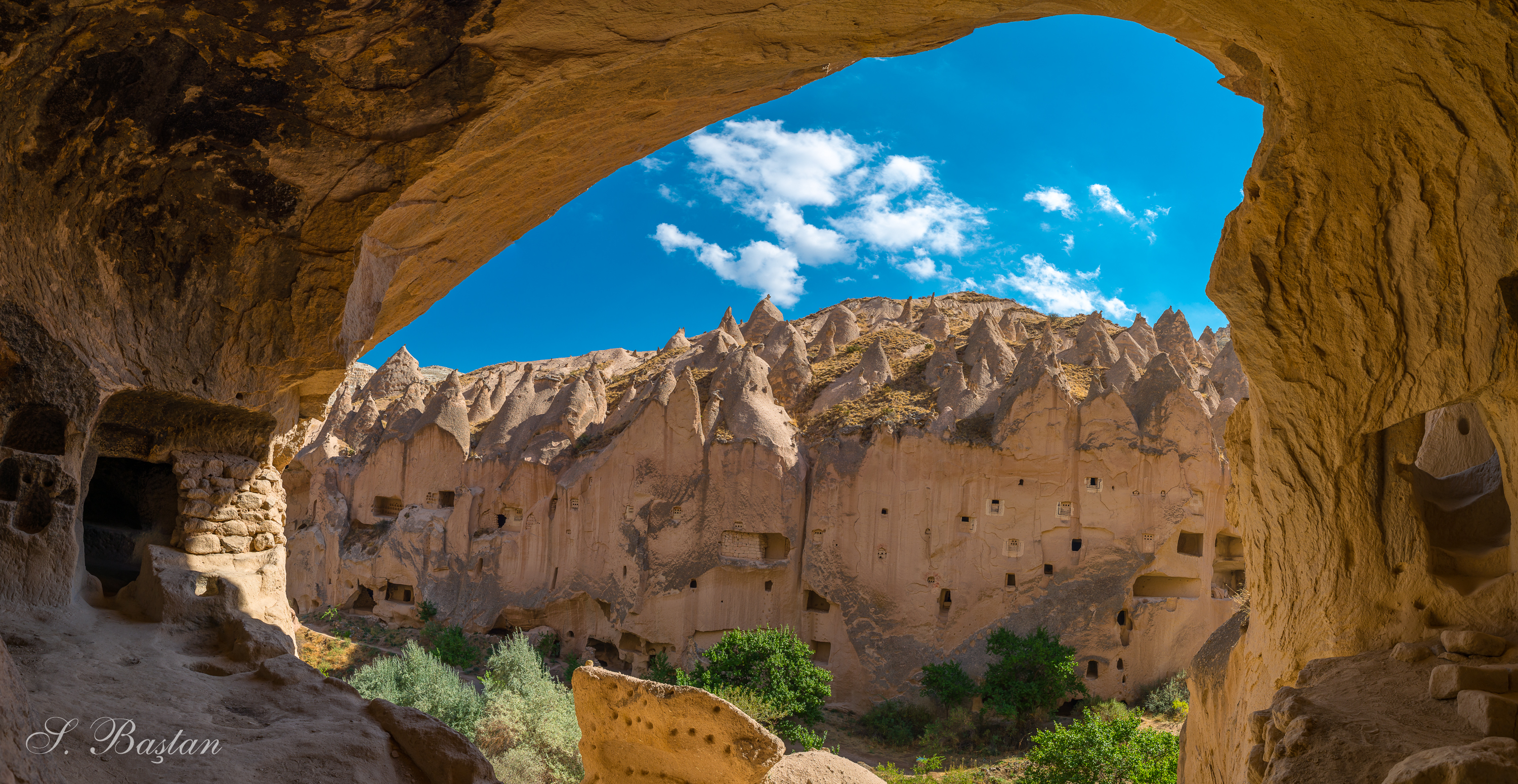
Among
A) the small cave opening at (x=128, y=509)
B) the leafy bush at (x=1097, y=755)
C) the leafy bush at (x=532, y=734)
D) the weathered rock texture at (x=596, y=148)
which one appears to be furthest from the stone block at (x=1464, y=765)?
the leafy bush at (x=532, y=734)

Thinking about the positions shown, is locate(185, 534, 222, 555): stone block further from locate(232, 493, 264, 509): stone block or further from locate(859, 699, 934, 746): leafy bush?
locate(859, 699, 934, 746): leafy bush

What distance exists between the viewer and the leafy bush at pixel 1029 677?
773 inches

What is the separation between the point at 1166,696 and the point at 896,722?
6.37 metres

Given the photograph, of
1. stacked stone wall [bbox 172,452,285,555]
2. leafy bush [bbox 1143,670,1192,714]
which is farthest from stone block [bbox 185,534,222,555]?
leafy bush [bbox 1143,670,1192,714]

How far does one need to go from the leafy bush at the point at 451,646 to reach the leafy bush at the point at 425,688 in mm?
2697

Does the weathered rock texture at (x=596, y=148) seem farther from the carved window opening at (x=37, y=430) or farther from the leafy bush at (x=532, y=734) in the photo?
the leafy bush at (x=532, y=734)

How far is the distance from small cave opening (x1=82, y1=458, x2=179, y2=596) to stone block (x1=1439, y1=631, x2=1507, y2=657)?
9.02m

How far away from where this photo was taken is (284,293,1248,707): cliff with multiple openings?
2177cm

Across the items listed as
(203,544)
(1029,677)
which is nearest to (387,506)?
(1029,677)

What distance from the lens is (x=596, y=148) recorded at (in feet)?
21.8

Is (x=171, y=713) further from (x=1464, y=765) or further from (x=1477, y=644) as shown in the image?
(x=1477, y=644)

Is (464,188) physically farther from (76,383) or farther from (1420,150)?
(1420,150)

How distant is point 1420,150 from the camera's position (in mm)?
4297

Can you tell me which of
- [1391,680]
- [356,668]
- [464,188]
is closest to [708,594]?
[356,668]
